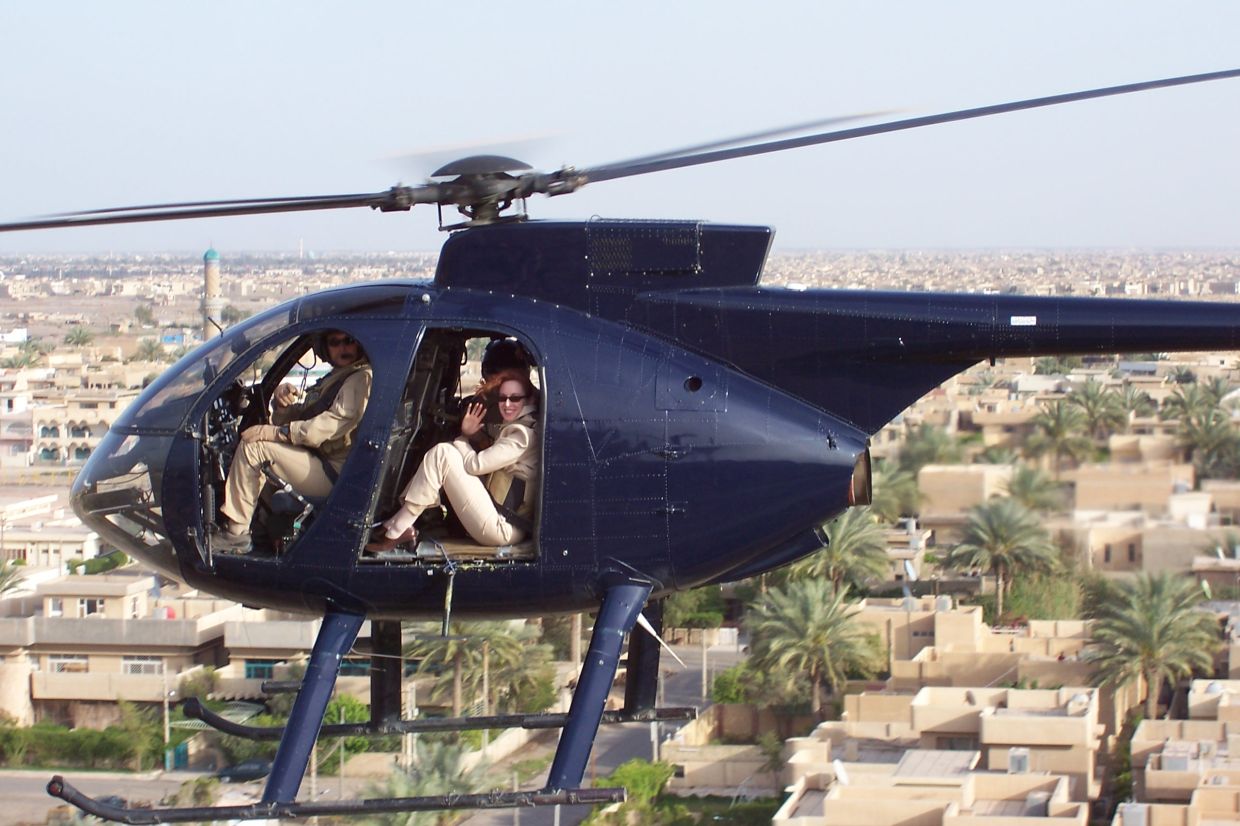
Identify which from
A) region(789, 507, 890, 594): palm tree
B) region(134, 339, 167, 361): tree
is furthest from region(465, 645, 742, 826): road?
region(134, 339, 167, 361): tree

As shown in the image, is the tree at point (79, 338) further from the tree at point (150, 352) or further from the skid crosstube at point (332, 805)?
the skid crosstube at point (332, 805)

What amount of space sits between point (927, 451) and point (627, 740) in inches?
822

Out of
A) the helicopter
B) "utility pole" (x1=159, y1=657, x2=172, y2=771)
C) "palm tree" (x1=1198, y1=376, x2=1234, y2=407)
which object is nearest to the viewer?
the helicopter

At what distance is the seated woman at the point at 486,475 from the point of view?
27.0ft

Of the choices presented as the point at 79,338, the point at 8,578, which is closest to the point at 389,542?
the point at 8,578

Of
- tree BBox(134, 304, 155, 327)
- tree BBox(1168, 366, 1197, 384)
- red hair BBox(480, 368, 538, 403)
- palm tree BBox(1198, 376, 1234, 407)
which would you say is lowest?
red hair BBox(480, 368, 538, 403)

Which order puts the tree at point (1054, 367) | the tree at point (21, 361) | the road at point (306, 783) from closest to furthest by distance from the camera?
1. the road at point (306, 783)
2. the tree at point (1054, 367)
3. the tree at point (21, 361)

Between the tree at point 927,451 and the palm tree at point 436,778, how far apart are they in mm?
25031

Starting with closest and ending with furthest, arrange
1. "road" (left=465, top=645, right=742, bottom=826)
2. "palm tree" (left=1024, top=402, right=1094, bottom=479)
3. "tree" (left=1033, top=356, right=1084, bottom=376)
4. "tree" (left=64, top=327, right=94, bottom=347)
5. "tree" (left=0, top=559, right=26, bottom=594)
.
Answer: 1. "road" (left=465, top=645, right=742, bottom=826)
2. "tree" (left=0, top=559, right=26, bottom=594)
3. "palm tree" (left=1024, top=402, right=1094, bottom=479)
4. "tree" (left=1033, top=356, right=1084, bottom=376)
5. "tree" (left=64, top=327, right=94, bottom=347)

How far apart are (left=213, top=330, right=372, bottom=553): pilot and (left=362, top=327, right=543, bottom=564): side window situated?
230 mm

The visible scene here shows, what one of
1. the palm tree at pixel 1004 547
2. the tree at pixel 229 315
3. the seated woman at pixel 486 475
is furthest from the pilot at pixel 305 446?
the tree at pixel 229 315

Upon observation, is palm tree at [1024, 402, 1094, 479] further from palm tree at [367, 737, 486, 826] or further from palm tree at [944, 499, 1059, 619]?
palm tree at [367, 737, 486, 826]

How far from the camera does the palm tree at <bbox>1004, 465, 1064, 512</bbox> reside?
146 feet

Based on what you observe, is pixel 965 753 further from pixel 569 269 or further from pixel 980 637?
pixel 569 269
